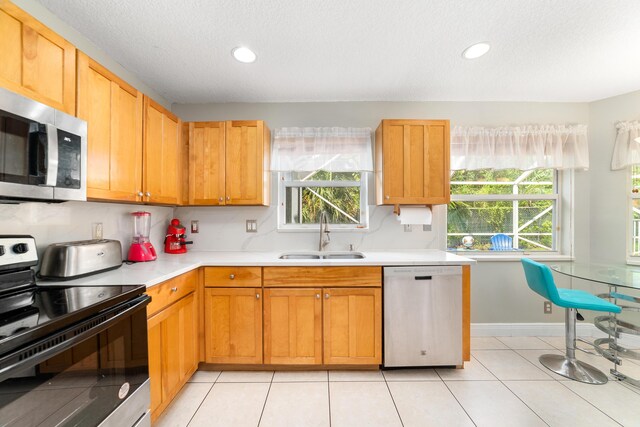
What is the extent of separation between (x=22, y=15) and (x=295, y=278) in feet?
6.54

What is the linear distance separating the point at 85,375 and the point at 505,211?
348 cm

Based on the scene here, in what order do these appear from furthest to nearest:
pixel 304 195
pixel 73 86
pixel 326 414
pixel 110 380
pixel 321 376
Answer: pixel 304 195 → pixel 321 376 → pixel 326 414 → pixel 73 86 → pixel 110 380

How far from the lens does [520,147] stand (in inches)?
103

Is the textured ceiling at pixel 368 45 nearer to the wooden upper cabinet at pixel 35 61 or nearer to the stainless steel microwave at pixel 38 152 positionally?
the wooden upper cabinet at pixel 35 61

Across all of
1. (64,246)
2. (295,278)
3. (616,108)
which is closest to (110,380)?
(64,246)

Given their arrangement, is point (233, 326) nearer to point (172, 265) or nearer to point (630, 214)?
point (172, 265)

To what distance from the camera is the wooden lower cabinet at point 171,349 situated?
1.46 m

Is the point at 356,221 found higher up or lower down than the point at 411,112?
lower down

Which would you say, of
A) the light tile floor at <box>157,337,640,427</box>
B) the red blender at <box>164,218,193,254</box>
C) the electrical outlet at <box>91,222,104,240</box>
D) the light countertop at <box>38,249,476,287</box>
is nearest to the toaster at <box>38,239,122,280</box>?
the light countertop at <box>38,249,476,287</box>

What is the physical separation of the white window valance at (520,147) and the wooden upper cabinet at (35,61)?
9.74ft

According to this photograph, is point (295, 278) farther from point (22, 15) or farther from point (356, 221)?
point (22, 15)

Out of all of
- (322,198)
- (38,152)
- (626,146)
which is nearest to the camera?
(38,152)

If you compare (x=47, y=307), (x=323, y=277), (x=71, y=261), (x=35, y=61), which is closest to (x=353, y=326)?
(x=323, y=277)

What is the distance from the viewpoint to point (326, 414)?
1618 millimetres
